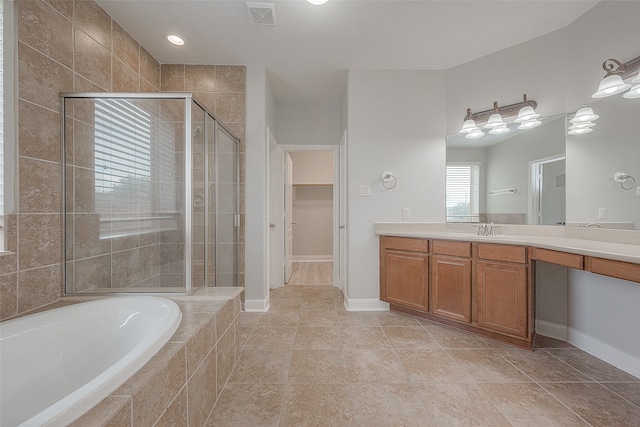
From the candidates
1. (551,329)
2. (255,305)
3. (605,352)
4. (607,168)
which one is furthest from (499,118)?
(255,305)

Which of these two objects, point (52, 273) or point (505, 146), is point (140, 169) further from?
point (505, 146)

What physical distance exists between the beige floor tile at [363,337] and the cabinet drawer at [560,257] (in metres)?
1.26

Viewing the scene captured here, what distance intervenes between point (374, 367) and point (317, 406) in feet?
1.68

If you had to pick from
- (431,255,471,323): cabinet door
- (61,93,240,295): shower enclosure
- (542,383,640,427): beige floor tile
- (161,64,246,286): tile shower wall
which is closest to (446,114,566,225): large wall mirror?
(431,255,471,323): cabinet door

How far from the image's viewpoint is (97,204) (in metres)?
1.88

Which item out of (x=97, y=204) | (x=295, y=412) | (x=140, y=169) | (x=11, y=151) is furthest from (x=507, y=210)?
(x=11, y=151)

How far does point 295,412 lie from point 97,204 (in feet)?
6.19

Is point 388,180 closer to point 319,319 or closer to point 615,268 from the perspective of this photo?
point 319,319

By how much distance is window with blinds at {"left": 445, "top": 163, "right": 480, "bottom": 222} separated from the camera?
2.73 meters

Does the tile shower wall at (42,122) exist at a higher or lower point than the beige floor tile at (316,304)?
higher

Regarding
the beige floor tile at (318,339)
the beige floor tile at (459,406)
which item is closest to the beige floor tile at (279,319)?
the beige floor tile at (318,339)

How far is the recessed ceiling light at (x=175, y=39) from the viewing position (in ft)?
7.74

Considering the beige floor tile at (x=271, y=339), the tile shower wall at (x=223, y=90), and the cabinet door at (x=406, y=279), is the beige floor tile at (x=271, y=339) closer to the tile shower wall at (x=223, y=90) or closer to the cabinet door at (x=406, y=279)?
the tile shower wall at (x=223, y=90)

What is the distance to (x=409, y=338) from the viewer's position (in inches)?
85.7
